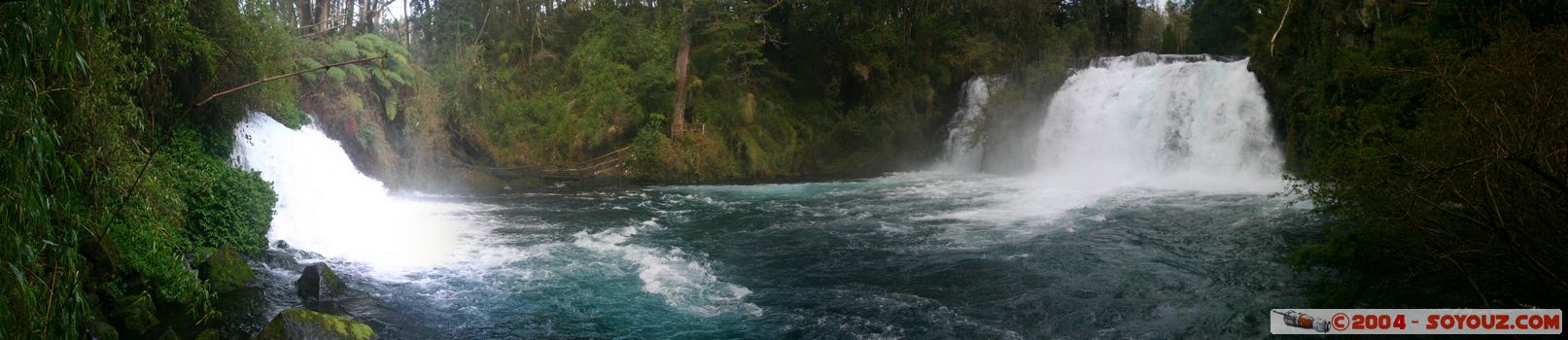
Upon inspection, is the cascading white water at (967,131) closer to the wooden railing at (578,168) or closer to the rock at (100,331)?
the wooden railing at (578,168)

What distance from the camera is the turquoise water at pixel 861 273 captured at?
8.77 metres

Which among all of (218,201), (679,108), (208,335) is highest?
(679,108)

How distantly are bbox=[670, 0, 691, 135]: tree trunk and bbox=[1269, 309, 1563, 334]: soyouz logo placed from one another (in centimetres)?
1946

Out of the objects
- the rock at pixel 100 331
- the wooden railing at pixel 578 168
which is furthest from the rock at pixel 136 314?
the wooden railing at pixel 578 168

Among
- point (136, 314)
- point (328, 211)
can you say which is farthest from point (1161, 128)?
point (136, 314)

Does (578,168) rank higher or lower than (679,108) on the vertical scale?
lower

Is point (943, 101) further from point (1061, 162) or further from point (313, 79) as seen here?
point (313, 79)

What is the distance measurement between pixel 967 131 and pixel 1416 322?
65.8 feet

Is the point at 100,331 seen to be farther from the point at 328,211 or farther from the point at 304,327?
the point at 328,211

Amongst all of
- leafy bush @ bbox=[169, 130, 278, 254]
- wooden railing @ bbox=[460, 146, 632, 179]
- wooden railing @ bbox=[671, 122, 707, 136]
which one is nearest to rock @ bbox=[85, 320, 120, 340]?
leafy bush @ bbox=[169, 130, 278, 254]

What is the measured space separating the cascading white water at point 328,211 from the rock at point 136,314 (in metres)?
3.31

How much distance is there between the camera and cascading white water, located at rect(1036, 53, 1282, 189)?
63.3 feet

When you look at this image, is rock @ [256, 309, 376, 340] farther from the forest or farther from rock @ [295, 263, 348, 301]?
rock @ [295, 263, 348, 301]

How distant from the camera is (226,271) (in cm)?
982
